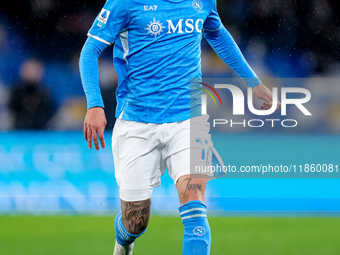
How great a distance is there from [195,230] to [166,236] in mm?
1600

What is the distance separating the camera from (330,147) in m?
7.83

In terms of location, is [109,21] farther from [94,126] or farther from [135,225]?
[135,225]

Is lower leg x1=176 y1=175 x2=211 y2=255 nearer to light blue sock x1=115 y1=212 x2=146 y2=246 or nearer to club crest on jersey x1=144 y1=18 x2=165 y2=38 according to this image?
light blue sock x1=115 y1=212 x2=146 y2=246

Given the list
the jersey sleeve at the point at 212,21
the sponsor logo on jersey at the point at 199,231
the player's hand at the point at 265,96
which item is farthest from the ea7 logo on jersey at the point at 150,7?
the sponsor logo on jersey at the point at 199,231

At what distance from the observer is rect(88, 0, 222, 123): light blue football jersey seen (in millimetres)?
2777

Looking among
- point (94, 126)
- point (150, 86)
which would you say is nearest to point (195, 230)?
point (94, 126)

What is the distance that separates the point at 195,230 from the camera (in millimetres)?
2539

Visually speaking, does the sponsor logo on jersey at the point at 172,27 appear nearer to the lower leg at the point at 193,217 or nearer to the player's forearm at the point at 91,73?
the player's forearm at the point at 91,73

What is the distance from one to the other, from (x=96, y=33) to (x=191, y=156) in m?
0.73

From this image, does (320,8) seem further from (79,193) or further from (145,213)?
(145,213)

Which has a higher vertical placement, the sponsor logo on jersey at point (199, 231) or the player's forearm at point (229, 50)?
the player's forearm at point (229, 50)

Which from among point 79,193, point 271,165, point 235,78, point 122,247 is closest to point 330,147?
point 271,165

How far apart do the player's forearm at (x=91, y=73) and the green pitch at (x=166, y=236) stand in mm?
1314

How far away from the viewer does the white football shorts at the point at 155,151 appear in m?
2.74
